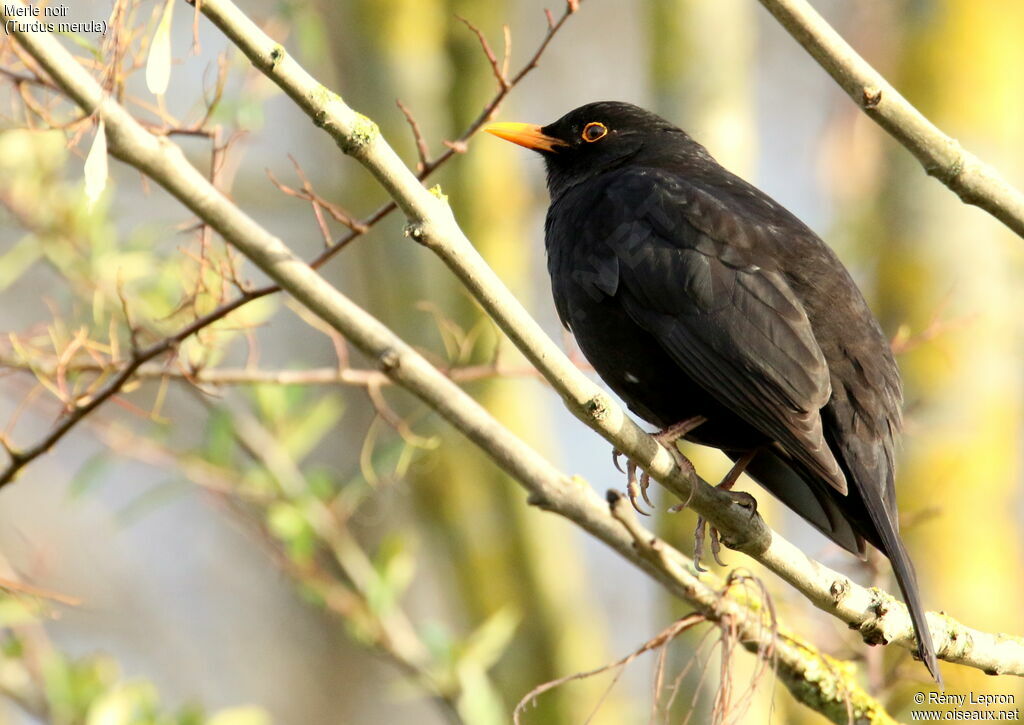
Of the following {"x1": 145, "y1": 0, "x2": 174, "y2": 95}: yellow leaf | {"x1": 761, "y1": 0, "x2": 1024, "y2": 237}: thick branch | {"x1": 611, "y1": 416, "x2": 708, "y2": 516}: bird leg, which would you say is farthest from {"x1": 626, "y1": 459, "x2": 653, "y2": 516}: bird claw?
{"x1": 145, "y1": 0, "x2": 174, "y2": 95}: yellow leaf

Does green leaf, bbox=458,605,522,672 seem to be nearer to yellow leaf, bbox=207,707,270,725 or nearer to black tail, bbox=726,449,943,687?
yellow leaf, bbox=207,707,270,725

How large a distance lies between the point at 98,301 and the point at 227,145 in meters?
1.16

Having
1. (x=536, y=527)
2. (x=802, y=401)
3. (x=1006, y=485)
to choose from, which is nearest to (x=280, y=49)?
(x=802, y=401)

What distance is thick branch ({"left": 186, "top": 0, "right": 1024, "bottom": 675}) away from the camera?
2764 millimetres

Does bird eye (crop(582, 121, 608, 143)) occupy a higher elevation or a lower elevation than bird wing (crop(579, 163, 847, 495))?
higher

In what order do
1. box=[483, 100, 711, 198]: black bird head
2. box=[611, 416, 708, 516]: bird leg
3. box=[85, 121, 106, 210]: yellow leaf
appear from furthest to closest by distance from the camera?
box=[483, 100, 711, 198]: black bird head → box=[611, 416, 708, 516]: bird leg → box=[85, 121, 106, 210]: yellow leaf

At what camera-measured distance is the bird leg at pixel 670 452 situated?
3436mm

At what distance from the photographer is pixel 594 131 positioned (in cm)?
524

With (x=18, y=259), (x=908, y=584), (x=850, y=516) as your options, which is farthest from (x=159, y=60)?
(x=850, y=516)

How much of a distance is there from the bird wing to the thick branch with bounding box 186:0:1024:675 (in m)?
0.46

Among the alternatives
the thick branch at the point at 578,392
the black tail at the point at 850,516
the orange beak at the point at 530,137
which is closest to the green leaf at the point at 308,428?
the orange beak at the point at 530,137

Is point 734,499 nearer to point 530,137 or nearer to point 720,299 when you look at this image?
point 720,299

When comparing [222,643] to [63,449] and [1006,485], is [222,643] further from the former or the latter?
[1006,485]

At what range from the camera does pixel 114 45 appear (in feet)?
10.2
